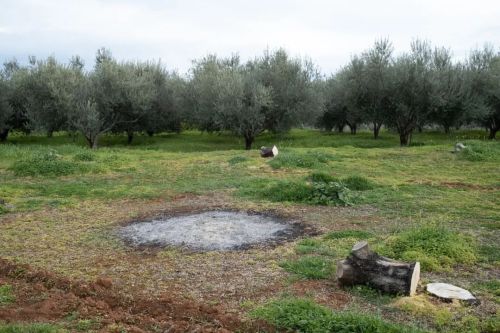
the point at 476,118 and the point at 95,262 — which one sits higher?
the point at 476,118

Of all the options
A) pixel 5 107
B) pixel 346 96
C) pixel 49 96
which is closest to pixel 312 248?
pixel 49 96

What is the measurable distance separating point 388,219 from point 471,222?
75.9 inches

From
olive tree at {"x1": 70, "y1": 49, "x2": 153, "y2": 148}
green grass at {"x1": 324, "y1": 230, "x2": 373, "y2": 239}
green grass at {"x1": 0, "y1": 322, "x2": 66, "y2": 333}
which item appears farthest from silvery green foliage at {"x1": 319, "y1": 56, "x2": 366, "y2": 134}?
green grass at {"x1": 0, "y1": 322, "x2": 66, "y2": 333}

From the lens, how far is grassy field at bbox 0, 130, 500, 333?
6.79m

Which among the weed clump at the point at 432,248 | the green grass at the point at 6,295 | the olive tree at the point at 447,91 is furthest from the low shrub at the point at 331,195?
the olive tree at the point at 447,91

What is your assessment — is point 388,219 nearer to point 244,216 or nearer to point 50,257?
point 244,216

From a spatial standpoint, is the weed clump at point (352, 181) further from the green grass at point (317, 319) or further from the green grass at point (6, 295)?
the green grass at point (6, 295)

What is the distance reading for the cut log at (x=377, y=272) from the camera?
7.43m

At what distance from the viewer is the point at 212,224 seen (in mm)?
11734

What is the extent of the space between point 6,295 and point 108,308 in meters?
1.78

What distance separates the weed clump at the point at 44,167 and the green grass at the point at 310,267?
13.6 m

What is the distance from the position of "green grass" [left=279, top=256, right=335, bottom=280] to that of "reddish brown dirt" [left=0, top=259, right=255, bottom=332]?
6.30ft

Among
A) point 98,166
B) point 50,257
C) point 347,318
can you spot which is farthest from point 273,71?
point 347,318

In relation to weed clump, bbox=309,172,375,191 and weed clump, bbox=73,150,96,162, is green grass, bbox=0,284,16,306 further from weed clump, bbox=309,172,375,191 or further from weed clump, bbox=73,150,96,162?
weed clump, bbox=73,150,96,162
